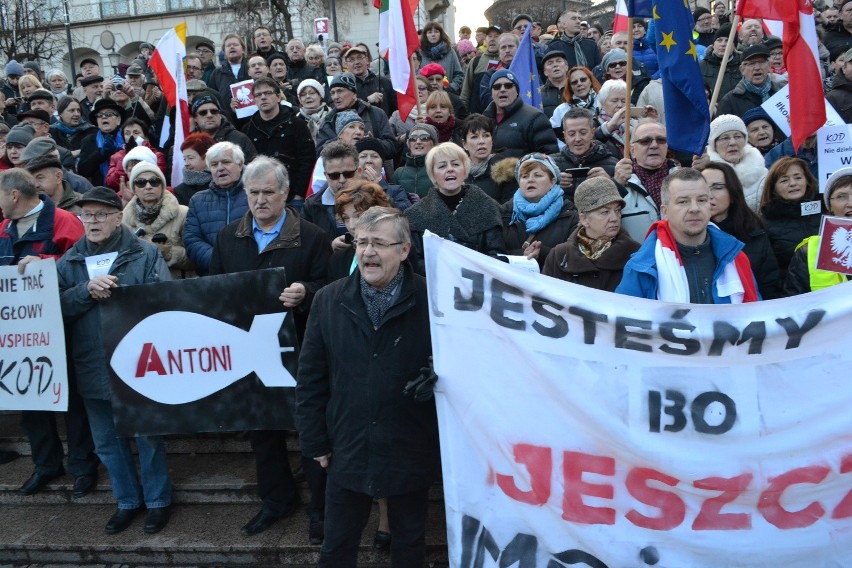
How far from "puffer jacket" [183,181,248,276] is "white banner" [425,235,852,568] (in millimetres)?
2548

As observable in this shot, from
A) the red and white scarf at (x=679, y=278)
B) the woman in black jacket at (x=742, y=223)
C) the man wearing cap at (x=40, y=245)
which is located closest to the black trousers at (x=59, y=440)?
the man wearing cap at (x=40, y=245)

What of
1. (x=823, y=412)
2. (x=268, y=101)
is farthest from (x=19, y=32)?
(x=823, y=412)

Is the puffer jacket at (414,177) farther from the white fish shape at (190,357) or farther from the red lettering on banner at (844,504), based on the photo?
the red lettering on banner at (844,504)

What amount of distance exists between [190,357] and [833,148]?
431 cm

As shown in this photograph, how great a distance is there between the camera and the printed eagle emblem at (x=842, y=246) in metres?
3.77

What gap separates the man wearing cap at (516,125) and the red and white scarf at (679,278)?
298 centimetres

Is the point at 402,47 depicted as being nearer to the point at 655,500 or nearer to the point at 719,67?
the point at 719,67

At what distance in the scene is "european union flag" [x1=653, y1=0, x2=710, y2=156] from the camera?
5129mm

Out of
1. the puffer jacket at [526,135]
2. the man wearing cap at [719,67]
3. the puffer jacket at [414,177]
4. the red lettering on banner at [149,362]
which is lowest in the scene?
the red lettering on banner at [149,362]

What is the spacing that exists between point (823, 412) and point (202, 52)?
417 inches

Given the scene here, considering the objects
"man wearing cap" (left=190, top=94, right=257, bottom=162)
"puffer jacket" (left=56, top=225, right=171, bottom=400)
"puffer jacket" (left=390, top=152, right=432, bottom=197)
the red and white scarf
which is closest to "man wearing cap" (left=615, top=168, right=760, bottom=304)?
the red and white scarf

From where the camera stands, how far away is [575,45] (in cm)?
1072

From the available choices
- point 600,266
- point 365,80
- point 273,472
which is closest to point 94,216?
point 273,472

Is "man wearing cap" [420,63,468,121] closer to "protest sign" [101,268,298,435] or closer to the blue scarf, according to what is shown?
the blue scarf
